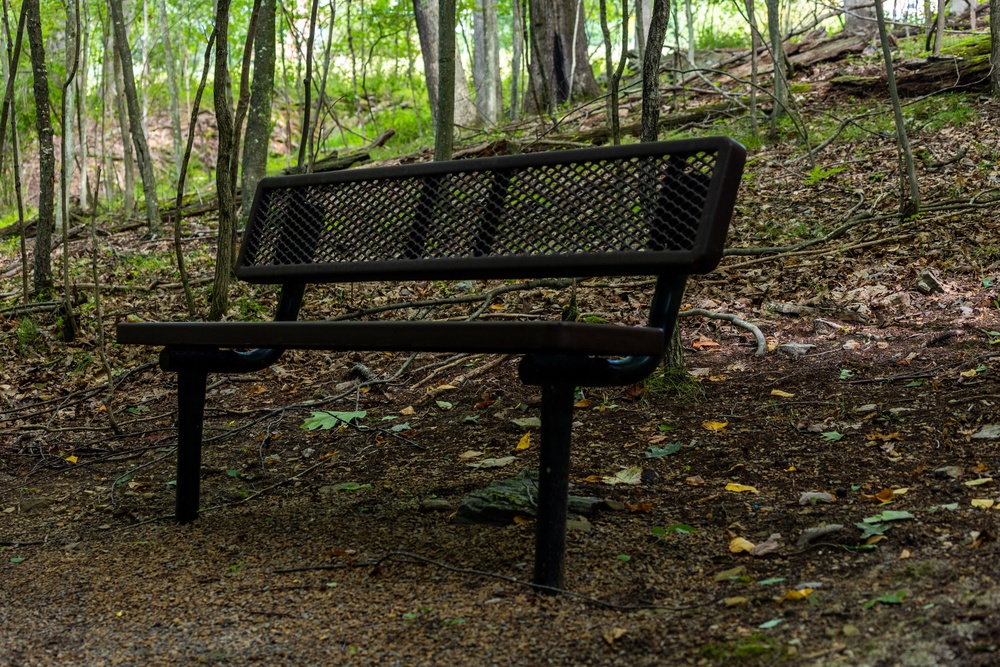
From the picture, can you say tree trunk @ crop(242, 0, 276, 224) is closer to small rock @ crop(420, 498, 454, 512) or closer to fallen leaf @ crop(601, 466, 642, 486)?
small rock @ crop(420, 498, 454, 512)

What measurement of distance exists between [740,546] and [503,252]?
1.09 m

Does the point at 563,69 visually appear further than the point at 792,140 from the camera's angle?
Yes

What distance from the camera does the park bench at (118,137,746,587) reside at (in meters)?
1.98

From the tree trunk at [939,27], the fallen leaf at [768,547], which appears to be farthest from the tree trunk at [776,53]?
the fallen leaf at [768,547]

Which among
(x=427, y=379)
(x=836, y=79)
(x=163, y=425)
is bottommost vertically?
(x=163, y=425)

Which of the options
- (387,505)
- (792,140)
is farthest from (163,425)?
(792,140)

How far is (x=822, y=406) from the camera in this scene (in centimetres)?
324

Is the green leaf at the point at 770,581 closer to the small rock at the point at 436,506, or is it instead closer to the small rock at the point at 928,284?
the small rock at the point at 436,506

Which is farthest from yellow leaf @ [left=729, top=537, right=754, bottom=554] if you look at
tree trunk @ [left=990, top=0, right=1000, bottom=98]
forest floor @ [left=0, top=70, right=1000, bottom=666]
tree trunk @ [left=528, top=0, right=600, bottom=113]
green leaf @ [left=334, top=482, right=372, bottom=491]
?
tree trunk @ [left=528, top=0, right=600, bottom=113]

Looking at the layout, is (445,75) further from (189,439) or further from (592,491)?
(592,491)

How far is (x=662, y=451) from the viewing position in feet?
10.0

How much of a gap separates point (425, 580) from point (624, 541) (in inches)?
21.4

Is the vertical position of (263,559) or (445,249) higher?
(445,249)

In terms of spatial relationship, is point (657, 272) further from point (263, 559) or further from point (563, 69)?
point (563, 69)
